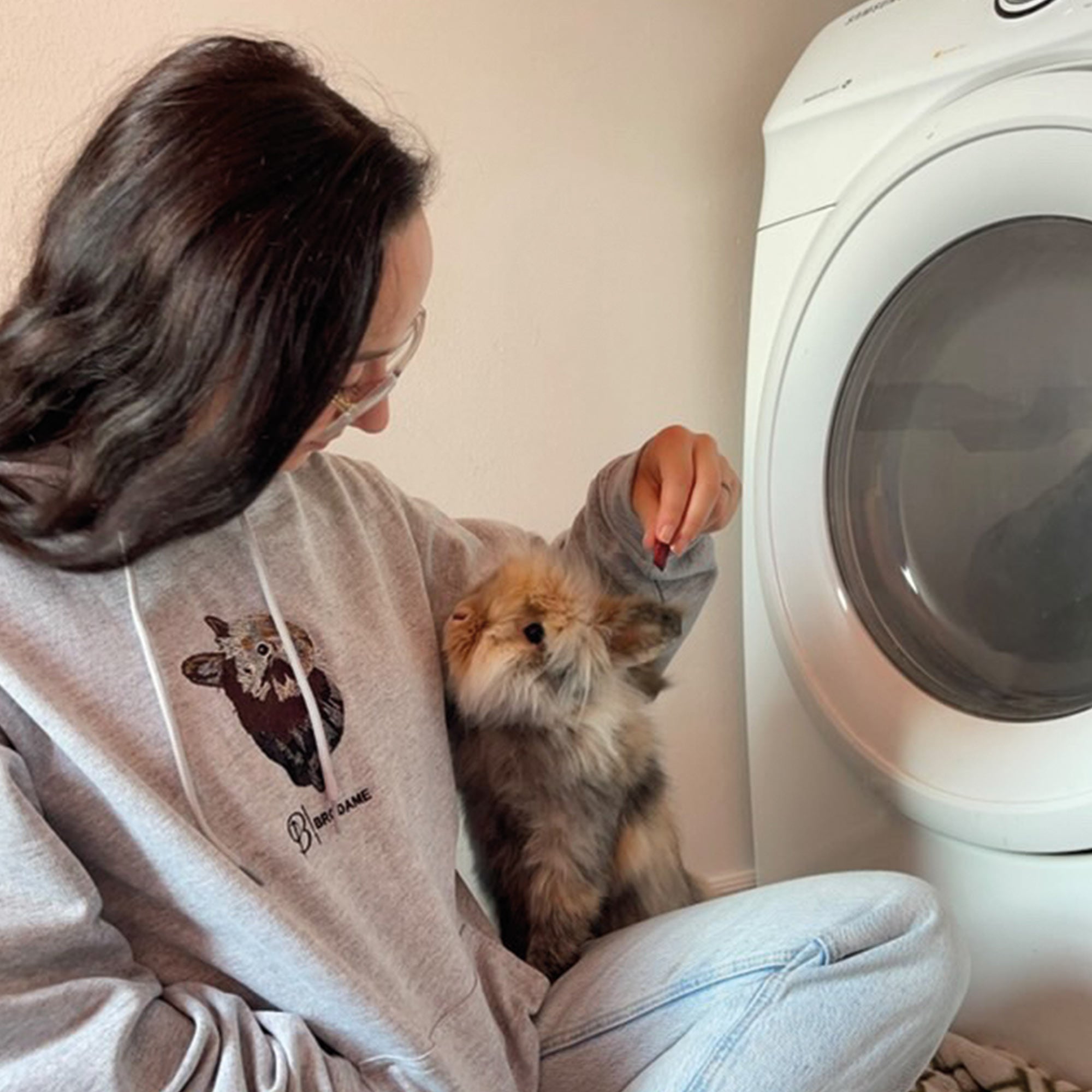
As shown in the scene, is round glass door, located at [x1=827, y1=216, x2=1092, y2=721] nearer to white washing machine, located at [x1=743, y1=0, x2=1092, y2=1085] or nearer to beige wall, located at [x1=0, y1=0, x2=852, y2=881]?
white washing machine, located at [x1=743, y1=0, x2=1092, y2=1085]

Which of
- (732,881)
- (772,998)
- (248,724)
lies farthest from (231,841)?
(732,881)

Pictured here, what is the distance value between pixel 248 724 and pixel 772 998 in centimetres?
38

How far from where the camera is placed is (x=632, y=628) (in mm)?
858

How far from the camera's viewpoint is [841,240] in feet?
3.33

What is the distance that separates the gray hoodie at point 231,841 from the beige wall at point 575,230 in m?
0.44

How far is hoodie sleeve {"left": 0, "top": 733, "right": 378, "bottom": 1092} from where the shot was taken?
590 mm

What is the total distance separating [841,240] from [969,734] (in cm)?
43

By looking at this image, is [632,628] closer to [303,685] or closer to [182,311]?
[303,685]

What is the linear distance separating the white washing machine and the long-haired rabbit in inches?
9.7

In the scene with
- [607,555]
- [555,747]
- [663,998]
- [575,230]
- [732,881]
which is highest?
[575,230]

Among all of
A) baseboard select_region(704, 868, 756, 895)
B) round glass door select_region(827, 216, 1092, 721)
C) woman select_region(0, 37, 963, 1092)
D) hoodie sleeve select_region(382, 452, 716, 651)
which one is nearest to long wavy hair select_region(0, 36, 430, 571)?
woman select_region(0, 37, 963, 1092)

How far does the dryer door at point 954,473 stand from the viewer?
34.6 inches

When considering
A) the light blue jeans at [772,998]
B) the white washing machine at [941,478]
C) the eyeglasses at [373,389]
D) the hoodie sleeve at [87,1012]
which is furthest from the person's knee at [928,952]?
the eyeglasses at [373,389]

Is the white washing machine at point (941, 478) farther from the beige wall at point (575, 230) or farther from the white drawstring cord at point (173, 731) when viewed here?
the white drawstring cord at point (173, 731)
